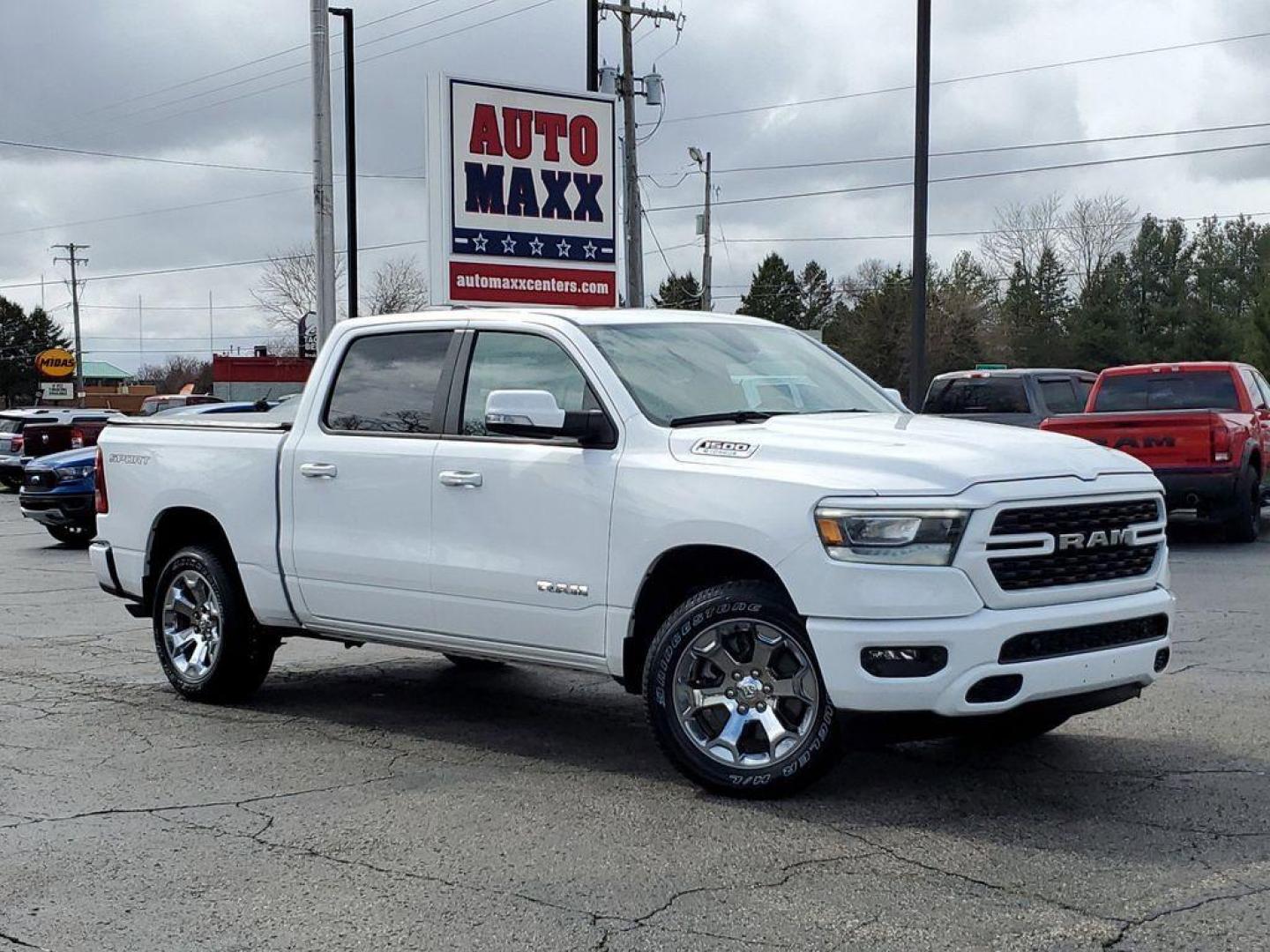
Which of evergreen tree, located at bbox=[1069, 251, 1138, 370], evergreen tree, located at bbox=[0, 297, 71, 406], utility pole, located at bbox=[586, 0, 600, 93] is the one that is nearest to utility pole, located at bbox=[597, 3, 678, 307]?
utility pole, located at bbox=[586, 0, 600, 93]

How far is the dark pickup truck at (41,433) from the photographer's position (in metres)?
23.6

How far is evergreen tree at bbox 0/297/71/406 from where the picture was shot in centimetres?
10681

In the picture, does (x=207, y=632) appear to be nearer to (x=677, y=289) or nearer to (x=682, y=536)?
(x=682, y=536)

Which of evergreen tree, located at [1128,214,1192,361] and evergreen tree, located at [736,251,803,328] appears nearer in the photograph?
evergreen tree, located at [1128,214,1192,361]

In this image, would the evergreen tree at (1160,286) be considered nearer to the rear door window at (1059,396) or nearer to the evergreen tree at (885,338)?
the evergreen tree at (885,338)

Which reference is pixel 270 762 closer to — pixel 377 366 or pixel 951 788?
pixel 377 366

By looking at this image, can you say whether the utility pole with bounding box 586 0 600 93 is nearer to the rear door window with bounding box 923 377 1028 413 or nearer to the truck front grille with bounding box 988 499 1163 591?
the rear door window with bounding box 923 377 1028 413

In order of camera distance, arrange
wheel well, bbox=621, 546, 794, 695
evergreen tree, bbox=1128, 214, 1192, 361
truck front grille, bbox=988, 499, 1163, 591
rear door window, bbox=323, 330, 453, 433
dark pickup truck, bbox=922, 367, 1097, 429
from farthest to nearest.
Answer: evergreen tree, bbox=1128, 214, 1192, 361 → dark pickup truck, bbox=922, 367, 1097, 429 → rear door window, bbox=323, 330, 453, 433 → wheel well, bbox=621, 546, 794, 695 → truck front grille, bbox=988, 499, 1163, 591

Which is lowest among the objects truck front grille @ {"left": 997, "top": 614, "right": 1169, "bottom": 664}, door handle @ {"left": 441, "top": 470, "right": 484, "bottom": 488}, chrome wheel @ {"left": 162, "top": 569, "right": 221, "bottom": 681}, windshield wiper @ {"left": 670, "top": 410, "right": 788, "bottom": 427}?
chrome wheel @ {"left": 162, "top": 569, "right": 221, "bottom": 681}

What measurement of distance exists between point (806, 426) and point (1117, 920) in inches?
91.6

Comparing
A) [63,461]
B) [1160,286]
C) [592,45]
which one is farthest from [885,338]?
[63,461]

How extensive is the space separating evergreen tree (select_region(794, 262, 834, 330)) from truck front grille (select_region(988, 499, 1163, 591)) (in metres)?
98.6

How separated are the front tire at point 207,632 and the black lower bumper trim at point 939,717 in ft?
11.9

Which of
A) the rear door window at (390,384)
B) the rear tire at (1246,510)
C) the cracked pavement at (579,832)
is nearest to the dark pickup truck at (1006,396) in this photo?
the rear tire at (1246,510)
